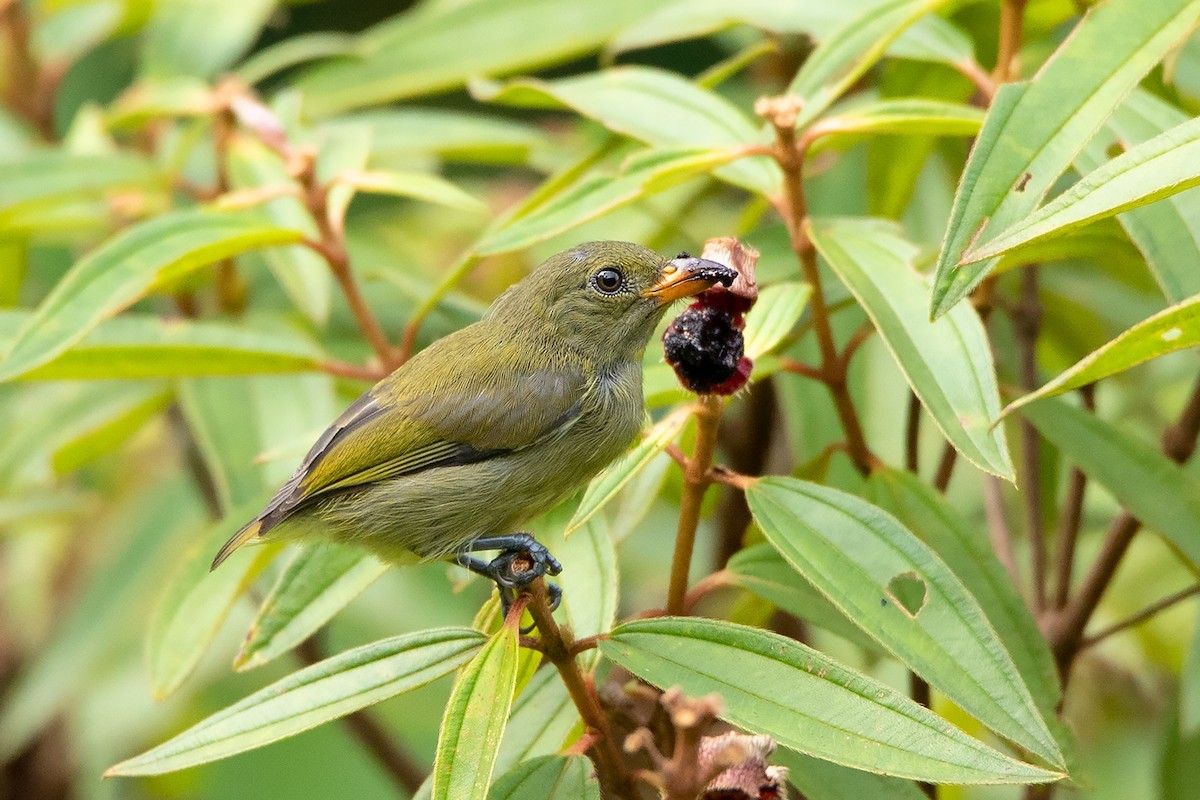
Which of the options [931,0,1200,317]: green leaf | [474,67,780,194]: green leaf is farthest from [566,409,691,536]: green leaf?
[474,67,780,194]: green leaf

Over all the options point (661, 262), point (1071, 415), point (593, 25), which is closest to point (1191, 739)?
point (1071, 415)

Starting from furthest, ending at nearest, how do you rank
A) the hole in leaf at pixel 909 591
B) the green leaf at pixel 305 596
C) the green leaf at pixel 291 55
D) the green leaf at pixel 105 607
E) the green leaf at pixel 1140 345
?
the green leaf at pixel 105 607 < the green leaf at pixel 291 55 < the green leaf at pixel 305 596 < the hole in leaf at pixel 909 591 < the green leaf at pixel 1140 345

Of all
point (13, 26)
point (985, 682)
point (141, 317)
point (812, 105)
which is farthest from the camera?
point (13, 26)

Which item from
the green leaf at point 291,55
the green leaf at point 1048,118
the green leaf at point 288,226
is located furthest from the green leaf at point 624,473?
the green leaf at point 291,55

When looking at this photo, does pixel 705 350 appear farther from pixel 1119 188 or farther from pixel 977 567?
pixel 977 567

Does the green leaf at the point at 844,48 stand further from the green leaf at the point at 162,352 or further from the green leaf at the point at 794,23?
the green leaf at the point at 162,352

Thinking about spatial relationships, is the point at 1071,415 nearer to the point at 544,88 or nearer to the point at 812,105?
the point at 812,105
